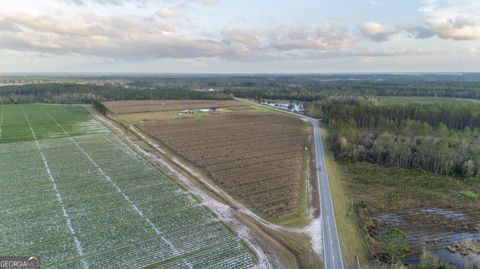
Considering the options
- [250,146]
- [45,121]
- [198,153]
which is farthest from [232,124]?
[45,121]

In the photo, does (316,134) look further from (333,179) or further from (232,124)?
(333,179)

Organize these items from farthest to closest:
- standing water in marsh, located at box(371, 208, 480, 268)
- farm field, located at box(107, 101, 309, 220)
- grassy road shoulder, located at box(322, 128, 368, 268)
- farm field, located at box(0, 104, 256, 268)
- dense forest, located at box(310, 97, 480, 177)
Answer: dense forest, located at box(310, 97, 480, 177) → farm field, located at box(107, 101, 309, 220) → standing water in marsh, located at box(371, 208, 480, 268) → grassy road shoulder, located at box(322, 128, 368, 268) → farm field, located at box(0, 104, 256, 268)

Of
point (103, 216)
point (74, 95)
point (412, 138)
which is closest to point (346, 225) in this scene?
point (103, 216)

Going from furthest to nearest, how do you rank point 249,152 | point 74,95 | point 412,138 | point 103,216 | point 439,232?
point 74,95 → point 412,138 → point 249,152 → point 103,216 → point 439,232

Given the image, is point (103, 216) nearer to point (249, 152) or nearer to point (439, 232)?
point (249, 152)

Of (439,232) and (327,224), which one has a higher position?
(327,224)

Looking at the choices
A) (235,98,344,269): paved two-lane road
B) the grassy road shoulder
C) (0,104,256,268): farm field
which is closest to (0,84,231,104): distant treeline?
(0,104,256,268): farm field

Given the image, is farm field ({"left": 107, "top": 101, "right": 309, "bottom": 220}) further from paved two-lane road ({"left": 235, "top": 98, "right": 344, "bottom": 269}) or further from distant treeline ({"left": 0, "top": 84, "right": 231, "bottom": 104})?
distant treeline ({"left": 0, "top": 84, "right": 231, "bottom": 104})
